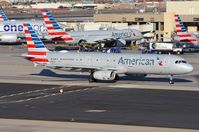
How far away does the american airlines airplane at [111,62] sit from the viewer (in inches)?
2977

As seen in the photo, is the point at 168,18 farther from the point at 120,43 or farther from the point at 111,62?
the point at 111,62

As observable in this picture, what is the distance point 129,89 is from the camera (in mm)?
73000

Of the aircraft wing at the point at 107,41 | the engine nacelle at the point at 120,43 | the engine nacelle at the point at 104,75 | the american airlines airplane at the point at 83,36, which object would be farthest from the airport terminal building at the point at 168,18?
the engine nacelle at the point at 104,75

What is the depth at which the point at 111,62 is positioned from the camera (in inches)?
3068

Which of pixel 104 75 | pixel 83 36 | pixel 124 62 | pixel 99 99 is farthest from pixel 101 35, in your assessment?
pixel 99 99

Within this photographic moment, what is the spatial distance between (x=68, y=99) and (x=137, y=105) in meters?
7.48

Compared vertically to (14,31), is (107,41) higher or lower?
lower

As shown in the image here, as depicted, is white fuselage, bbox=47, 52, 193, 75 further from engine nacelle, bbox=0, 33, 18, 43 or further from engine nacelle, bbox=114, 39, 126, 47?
engine nacelle, bbox=0, 33, 18, 43

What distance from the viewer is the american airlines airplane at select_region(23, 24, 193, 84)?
75625 millimetres

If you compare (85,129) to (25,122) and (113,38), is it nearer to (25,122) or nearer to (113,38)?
(25,122)

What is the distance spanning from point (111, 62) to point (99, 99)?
1262 centimetres

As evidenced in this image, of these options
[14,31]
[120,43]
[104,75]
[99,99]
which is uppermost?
[14,31]

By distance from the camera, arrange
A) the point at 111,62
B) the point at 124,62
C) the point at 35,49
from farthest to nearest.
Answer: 1. the point at 35,49
2. the point at 111,62
3. the point at 124,62

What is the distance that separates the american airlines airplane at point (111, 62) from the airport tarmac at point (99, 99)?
137 centimetres
